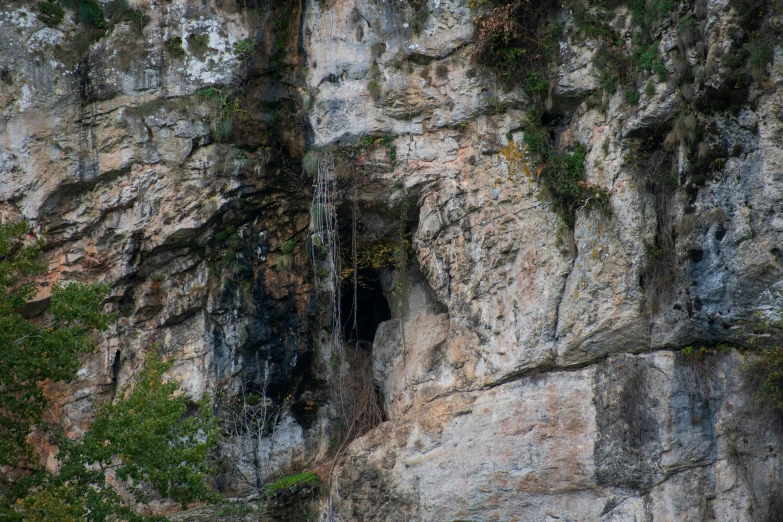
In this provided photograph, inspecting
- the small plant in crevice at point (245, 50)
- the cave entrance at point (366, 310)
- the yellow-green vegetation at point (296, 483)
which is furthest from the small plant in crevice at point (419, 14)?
the yellow-green vegetation at point (296, 483)

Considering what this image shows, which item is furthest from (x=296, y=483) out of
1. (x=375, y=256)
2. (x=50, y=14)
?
(x=50, y=14)

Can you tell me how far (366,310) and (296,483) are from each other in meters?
3.98

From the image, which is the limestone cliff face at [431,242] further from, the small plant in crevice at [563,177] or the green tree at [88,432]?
the green tree at [88,432]

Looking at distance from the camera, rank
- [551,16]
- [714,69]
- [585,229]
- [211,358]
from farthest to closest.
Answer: [211,358] → [551,16] → [585,229] → [714,69]

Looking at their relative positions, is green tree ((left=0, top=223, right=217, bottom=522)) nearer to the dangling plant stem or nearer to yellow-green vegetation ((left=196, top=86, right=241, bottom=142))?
the dangling plant stem

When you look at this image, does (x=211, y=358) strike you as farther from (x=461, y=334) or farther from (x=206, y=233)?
(x=461, y=334)

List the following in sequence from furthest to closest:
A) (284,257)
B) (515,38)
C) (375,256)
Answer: (375,256)
(284,257)
(515,38)

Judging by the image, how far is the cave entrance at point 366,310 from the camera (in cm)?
1634

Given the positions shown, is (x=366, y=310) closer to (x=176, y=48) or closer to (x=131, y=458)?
(x=176, y=48)

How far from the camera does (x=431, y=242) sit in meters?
14.0

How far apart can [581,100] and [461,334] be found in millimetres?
4145

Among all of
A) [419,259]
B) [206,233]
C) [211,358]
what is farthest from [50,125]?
[419,259]


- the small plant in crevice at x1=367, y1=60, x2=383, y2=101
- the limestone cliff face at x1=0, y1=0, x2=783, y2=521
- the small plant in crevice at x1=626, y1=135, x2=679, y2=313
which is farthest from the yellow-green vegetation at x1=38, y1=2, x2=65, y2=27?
the small plant in crevice at x1=626, y1=135, x2=679, y2=313

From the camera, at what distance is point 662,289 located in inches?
476
